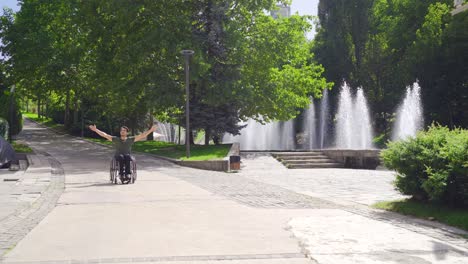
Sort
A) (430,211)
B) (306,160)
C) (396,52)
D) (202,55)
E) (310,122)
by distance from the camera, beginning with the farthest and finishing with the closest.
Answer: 1. (310,122)
2. (396,52)
3. (202,55)
4. (306,160)
5. (430,211)

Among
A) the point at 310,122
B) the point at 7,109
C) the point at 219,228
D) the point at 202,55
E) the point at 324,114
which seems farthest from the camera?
the point at 310,122

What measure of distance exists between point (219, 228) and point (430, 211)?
3820mm

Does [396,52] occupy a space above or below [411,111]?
above

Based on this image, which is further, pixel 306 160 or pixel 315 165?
pixel 306 160

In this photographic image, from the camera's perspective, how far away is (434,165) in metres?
9.09

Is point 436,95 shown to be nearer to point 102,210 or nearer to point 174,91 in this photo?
point 174,91

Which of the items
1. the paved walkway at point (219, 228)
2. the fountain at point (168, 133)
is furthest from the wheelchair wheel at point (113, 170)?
the fountain at point (168, 133)

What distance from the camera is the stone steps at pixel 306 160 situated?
23141mm

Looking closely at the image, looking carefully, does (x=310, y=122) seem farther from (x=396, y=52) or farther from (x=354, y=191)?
(x=354, y=191)

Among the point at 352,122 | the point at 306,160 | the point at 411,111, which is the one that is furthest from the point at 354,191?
the point at 411,111

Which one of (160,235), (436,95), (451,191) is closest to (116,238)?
(160,235)

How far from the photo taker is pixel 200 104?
28406 mm

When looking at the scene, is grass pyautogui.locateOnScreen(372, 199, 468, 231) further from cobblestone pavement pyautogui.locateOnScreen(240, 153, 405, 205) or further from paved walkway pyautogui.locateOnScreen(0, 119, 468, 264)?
cobblestone pavement pyautogui.locateOnScreen(240, 153, 405, 205)

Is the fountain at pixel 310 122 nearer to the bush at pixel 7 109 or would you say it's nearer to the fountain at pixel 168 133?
the fountain at pixel 168 133
